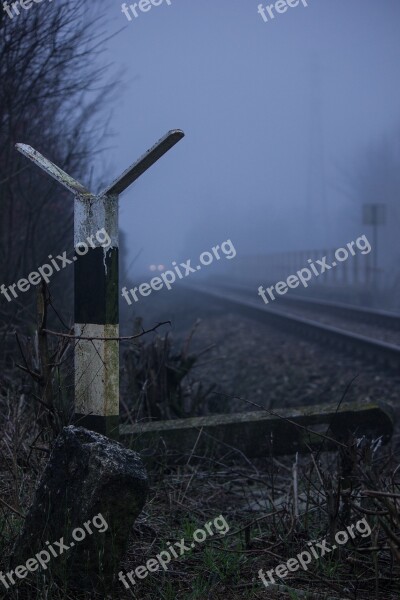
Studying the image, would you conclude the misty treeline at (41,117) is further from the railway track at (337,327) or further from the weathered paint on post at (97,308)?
the railway track at (337,327)

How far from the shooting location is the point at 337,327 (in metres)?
14.7

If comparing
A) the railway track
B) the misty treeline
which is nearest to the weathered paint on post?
the misty treeline

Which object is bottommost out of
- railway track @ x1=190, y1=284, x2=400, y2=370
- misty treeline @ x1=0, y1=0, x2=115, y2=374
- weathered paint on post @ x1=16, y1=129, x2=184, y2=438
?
railway track @ x1=190, y1=284, x2=400, y2=370

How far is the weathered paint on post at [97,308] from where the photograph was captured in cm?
305

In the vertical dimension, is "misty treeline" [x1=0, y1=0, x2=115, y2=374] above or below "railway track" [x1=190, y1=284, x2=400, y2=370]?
above

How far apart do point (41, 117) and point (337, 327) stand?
833 cm

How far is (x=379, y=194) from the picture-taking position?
Result: 56.0 m

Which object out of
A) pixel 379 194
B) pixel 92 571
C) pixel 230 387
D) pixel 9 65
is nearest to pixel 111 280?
pixel 92 571

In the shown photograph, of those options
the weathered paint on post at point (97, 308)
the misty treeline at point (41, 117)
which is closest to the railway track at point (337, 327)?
the misty treeline at point (41, 117)

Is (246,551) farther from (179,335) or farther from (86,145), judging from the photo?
(179,335)

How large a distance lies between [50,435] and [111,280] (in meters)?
0.89

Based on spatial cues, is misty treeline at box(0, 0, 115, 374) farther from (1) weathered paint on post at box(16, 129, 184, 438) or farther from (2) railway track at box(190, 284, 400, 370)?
(2) railway track at box(190, 284, 400, 370)

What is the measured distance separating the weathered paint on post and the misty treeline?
218cm

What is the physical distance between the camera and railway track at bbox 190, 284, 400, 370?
10.6 metres
